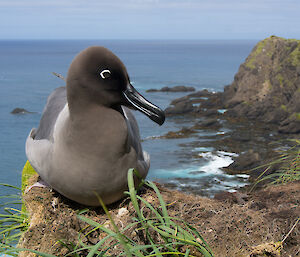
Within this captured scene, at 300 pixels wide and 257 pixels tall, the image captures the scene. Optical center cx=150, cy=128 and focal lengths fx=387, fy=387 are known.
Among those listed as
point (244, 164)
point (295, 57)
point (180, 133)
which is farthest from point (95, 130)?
point (295, 57)

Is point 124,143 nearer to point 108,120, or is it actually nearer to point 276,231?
point 108,120

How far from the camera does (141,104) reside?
3785 mm

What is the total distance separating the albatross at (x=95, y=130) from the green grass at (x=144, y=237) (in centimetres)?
30

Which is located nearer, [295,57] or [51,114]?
[51,114]

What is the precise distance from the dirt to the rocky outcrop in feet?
136

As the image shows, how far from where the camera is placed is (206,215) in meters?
4.00

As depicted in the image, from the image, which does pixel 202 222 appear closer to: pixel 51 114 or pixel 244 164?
pixel 51 114

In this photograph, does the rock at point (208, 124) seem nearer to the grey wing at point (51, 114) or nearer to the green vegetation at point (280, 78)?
the green vegetation at point (280, 78)

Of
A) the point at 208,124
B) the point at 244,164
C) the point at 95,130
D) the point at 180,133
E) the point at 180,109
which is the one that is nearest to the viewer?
the point at 95,130

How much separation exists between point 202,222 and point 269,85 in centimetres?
4801

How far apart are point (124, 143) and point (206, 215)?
1.14 metres

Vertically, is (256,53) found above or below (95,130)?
below

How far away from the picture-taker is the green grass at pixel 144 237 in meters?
2.75

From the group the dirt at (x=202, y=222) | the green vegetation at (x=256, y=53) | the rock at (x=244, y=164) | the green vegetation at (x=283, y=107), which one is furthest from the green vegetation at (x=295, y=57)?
the dirt at (x=202, y=222)
